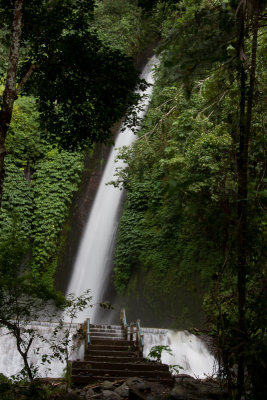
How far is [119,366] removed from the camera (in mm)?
8430

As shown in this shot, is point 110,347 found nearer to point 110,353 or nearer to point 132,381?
point 110,353

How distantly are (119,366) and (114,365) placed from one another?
0.11 meters

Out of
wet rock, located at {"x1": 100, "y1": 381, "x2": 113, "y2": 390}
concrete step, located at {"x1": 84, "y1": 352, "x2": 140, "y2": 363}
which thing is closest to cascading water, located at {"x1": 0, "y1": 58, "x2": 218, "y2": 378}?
concrete step, located at {"x1": 84, "y1": 352, "x2": 140, "y2": 363}

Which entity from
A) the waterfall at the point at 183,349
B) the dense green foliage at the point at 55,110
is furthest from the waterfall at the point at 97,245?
Answer: the waterfall at the point at 183,349

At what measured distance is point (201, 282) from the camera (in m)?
11.6

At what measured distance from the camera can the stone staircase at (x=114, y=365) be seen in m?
8.01

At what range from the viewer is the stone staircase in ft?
26.3

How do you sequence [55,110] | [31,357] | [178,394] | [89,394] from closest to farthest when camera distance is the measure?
[178,394] < [89,394] < [55,110] < [31,357]

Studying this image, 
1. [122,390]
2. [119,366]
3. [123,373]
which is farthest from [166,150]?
[122,390]

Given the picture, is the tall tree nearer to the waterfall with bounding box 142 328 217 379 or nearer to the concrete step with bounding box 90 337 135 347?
the concrete step with bounding box 90 337 135 347

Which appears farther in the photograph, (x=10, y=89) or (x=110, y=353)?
(x=110, y=353)

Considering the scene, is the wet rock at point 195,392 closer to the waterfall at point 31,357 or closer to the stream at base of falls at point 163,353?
the stream at base of falls at point 163,353

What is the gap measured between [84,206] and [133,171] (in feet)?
20.2

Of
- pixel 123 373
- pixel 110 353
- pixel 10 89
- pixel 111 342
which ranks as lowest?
pixel 123 373
